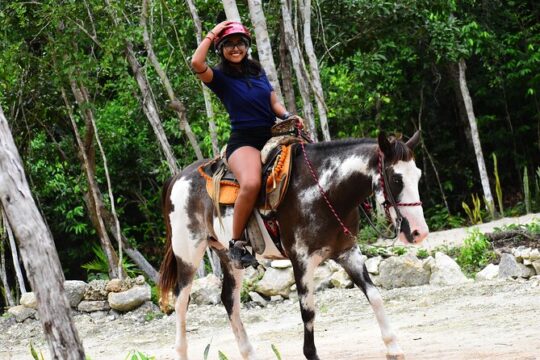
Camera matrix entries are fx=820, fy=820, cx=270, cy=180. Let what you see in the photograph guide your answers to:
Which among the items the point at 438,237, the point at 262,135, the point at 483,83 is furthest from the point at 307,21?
the point at 483,83

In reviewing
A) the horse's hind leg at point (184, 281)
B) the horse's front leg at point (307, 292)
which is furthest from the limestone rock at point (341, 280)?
the horse's front leg at point (307, 292)

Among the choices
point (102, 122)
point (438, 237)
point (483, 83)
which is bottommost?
point (438, 237)

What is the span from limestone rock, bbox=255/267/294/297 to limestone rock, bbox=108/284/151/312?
1.48 m

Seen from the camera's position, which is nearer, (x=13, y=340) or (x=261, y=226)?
(x=261, y=226)

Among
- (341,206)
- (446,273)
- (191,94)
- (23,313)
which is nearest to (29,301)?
(23,313)

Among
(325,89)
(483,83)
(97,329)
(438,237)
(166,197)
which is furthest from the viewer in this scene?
(483,83)

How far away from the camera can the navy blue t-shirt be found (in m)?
5.85

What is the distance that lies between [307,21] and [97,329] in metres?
5.06

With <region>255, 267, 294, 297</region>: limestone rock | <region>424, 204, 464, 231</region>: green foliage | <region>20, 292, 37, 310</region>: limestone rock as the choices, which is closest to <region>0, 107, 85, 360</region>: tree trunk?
<region>255, 267, 294, 297</region>: limestone rock

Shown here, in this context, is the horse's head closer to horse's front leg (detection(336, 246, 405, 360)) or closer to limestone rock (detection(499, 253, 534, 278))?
horse's front leg (detection(336, 246, 405, 360))

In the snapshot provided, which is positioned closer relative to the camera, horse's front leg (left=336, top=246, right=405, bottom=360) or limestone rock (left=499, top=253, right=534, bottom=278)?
horse's front leg (left=336, top=246, right=405, bottom=360)

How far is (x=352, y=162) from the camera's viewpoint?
552 cm

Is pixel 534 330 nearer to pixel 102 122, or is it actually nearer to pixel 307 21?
pixel 307 21

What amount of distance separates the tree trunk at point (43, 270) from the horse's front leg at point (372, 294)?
7.04 ft
